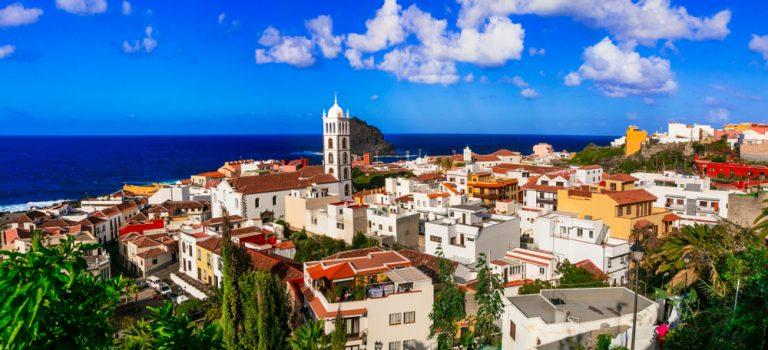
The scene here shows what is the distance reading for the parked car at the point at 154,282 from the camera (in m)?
29.9

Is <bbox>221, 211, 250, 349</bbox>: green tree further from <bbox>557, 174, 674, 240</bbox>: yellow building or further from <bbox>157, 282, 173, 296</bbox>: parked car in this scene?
<bbox>557, 174, 674, 240</bbox>: yellow building

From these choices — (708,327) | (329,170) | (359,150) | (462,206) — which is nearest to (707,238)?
(708,327)

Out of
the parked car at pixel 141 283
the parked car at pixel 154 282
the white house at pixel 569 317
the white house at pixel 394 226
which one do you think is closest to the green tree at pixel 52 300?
the white house at pixel 569 317

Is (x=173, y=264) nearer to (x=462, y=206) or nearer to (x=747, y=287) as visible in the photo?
(x=462, y=206)

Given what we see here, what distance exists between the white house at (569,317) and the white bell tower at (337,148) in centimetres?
3401

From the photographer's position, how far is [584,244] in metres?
26.0

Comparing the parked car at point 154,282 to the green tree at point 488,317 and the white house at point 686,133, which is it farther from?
the white house at point 686,133

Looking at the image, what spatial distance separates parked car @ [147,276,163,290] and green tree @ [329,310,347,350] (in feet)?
→ 58.3

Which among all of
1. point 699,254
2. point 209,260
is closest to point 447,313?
point 699,254

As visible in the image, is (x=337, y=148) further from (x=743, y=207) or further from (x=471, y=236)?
(x=743, y=207)

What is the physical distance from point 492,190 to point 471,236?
54.3 ft

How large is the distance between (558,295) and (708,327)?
458 centimetres

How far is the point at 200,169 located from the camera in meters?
119

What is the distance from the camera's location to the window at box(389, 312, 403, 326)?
17.3 m
